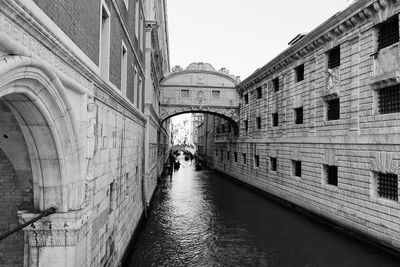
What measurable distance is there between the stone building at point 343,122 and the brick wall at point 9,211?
10.4 meters

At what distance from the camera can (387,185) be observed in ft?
31.6

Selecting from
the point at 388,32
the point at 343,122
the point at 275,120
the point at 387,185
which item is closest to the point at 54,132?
the point at 387,185

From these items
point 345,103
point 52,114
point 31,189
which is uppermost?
point 345,103

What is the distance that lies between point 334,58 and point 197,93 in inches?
588

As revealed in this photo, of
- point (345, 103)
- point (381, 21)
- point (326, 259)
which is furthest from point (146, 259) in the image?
point (381, 21)

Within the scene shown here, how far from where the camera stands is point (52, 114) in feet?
12.3

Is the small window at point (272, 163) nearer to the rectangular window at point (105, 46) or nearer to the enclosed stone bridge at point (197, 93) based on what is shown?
the enclosed stone bridge at point (197, 93)

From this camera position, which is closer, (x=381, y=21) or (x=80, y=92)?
(x=80, y=92)

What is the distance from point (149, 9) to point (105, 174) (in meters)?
12.7

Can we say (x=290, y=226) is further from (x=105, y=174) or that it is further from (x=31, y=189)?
(x=31, y=189)

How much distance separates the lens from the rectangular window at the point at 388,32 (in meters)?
9.48

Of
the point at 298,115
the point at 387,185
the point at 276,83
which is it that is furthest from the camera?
the point at 276,83

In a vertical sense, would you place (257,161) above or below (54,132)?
below

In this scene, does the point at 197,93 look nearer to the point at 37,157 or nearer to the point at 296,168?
the point at 296,168
